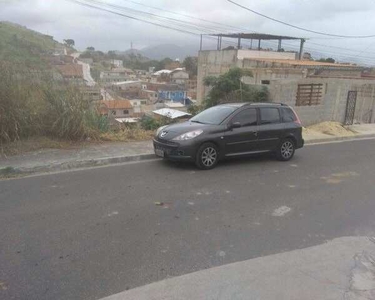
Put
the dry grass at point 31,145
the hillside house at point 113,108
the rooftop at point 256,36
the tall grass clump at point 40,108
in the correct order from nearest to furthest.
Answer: the dry grass at point 31,145 < the tall grass clump at point 40,108 < the hillside house at point 113,108 < the rooftop at point 256,36

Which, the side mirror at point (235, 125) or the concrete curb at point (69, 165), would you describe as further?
the side mirror at point (235, 125)

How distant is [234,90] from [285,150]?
5380 mm

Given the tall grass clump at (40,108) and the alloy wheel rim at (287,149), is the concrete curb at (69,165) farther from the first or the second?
the alloy wheel rim at (287,149)

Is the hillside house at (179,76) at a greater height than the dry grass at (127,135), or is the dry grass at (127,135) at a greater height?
the hillside house at (179,76)

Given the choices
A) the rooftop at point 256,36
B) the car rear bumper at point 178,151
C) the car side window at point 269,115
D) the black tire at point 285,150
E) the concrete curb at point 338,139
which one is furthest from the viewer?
the rooftop at point 256,36

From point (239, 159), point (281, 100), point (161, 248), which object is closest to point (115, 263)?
point (161, 248)

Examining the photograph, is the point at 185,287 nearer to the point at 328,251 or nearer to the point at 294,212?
the point at 328,251

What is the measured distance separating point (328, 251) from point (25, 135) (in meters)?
7.68

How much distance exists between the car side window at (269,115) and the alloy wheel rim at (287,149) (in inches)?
25.9

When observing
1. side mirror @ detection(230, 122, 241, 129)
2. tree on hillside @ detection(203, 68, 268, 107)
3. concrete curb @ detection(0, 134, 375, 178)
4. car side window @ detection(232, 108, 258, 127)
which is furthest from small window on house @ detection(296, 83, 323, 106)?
concrete curb @ detection(0, 134, 375, 178)

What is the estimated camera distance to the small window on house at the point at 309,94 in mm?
14915


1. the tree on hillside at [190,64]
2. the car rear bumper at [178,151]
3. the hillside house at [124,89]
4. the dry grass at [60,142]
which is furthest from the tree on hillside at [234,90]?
the tree on hillside at [190,64]

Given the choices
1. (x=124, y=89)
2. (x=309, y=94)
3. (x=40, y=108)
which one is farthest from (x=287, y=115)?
(x=124, y=89)

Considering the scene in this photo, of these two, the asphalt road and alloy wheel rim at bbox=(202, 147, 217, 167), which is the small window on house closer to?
the asphalt road
